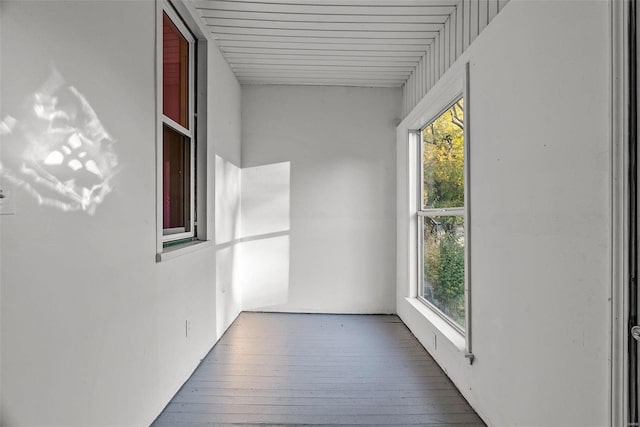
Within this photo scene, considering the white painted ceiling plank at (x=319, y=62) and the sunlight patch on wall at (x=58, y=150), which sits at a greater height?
the white painted ceiling plank at (x=319, y=62)

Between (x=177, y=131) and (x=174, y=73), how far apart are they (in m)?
0.46

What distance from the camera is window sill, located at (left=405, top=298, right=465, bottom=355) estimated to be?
254cm

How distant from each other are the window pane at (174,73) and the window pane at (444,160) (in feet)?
6.93

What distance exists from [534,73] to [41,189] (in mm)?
2020

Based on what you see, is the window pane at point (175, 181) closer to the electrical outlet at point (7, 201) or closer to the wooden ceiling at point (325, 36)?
the wooden ceiling at point (325, 36)

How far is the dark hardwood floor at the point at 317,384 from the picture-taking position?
2.19 meters

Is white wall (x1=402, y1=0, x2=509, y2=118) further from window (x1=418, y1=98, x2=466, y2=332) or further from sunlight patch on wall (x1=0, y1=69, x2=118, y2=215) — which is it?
sunlight patch on wall (x1=0, y1=69, x2=118, y2=215)

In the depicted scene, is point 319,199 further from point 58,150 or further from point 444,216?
point 58,150

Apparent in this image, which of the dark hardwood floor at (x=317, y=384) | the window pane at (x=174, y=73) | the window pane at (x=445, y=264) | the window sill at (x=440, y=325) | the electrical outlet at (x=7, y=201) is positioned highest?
the window pane at (x=174, y=73)

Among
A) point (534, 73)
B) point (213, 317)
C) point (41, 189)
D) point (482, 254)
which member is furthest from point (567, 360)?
point (213, 317)

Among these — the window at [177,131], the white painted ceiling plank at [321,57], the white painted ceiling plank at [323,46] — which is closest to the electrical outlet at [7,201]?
the window at [177,131]

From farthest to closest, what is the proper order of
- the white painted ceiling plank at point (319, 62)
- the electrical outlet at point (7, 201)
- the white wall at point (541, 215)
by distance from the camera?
1. the white painted ceiling plank at point (319, 62)
2. the white wall at point (541, 215)
3. the electrical outlet at point (7, 201)

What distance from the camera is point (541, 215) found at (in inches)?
63.1

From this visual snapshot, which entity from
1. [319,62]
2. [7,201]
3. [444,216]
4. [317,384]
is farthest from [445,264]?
[7,201]
